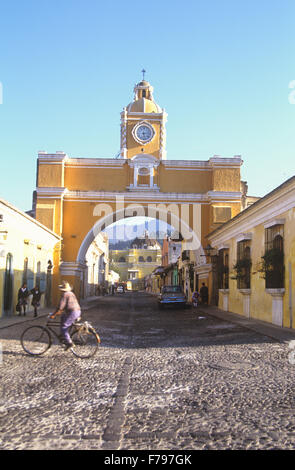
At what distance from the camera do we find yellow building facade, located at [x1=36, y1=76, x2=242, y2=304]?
27.8m

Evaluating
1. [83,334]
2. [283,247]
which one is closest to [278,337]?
[283,247]

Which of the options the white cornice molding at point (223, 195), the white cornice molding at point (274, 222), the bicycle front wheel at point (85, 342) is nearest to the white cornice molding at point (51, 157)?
the white cornice molding at point (223, 195)

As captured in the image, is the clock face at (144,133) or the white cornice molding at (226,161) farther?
the clock face at (144,133)

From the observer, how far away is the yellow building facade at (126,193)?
1096 inches

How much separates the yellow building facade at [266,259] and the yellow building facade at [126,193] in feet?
22.1

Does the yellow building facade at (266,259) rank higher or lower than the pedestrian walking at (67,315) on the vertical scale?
higher

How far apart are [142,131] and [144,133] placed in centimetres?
22

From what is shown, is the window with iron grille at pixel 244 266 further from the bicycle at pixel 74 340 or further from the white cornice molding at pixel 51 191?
the white cornice molding at pixel 51 191

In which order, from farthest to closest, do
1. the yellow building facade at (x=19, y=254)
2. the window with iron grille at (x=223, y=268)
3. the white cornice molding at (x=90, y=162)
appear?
the white cornice molding at (x=90, y=162), the window with iron grille at (x=223, y=268), the yellow building facade at (x=19, y=254)

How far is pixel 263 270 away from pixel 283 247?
3.52 ft

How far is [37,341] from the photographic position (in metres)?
8.87

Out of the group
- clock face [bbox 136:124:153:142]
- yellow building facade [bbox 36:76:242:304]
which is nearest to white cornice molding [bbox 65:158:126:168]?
yellow building facade [bbox 36:76:242:304]

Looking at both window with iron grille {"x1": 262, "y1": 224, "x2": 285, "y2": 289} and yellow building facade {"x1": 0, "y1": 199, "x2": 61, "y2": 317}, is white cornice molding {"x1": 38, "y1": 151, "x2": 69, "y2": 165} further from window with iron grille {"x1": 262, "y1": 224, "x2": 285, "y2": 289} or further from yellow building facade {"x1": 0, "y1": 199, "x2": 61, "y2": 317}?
window with iron grille {"x1": 262, "y1": 224, "x2": 285, "y2": 289}

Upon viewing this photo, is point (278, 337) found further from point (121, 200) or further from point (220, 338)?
point (121, 200)
